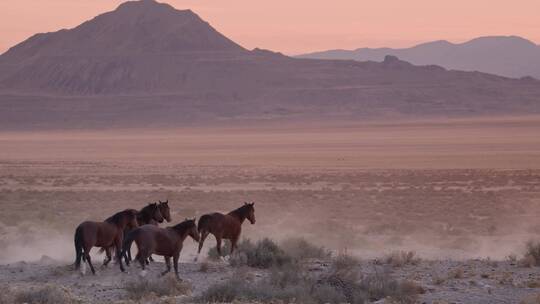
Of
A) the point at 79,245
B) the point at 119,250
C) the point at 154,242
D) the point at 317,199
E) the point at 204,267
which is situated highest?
the point at 154,242

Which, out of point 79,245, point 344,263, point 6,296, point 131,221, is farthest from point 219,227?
point 6,296

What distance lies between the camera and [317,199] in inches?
→ 1441

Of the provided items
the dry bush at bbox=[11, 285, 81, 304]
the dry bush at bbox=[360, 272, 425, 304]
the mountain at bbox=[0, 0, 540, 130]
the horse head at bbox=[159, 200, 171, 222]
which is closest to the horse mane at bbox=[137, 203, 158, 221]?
the horse head at bbox=[159, 200, 171, 222]

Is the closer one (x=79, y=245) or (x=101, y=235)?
(x=79, y=245)

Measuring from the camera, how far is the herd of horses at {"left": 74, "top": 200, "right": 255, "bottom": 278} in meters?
15.6

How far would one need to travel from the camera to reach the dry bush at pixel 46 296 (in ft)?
42.4

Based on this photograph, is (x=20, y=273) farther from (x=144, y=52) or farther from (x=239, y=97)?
(x=144, y=52)

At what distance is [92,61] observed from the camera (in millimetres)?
188875

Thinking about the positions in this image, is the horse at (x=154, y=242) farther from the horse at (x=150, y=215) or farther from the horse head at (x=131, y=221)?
the horse at (x=150, y=215)

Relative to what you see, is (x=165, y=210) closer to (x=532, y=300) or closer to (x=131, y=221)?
(x=131, y=221)

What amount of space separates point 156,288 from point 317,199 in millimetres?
22862

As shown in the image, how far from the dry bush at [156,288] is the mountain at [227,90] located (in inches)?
4876

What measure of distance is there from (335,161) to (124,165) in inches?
537

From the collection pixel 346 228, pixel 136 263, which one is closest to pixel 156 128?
pixel 346 228
